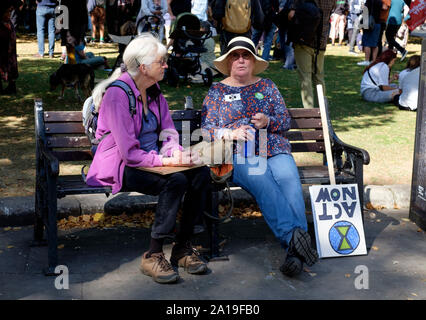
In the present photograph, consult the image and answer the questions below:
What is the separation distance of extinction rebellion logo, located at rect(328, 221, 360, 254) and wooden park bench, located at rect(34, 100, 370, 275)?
0.85 ft

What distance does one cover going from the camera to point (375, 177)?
20.6ft

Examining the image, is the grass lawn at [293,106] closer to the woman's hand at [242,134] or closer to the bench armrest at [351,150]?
the bench armrest at [351,150]

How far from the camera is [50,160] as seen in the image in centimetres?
421

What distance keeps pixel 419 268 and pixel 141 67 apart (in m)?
2.29

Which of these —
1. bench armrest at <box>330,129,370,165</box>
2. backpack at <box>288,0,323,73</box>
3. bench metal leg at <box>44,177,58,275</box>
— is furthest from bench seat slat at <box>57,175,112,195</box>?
backpack at <box>288,0,323,73</box>

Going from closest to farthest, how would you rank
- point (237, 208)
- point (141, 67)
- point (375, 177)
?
point (141, 67)
point (237, 208)
point (375, 177)

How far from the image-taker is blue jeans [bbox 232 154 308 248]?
443 cm

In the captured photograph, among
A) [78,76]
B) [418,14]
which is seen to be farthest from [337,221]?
[78,76]

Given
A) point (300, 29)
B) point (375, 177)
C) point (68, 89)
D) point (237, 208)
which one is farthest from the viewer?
point (68, 89)

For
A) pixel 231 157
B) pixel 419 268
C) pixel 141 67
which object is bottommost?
pixel 419 268

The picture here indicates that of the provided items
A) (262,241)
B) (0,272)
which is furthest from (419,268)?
(0,272)

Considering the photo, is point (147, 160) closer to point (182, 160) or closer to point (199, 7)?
point (182, 160)

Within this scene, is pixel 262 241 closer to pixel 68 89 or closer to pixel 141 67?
pixel 141 67

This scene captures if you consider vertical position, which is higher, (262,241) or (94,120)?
(94,120)
